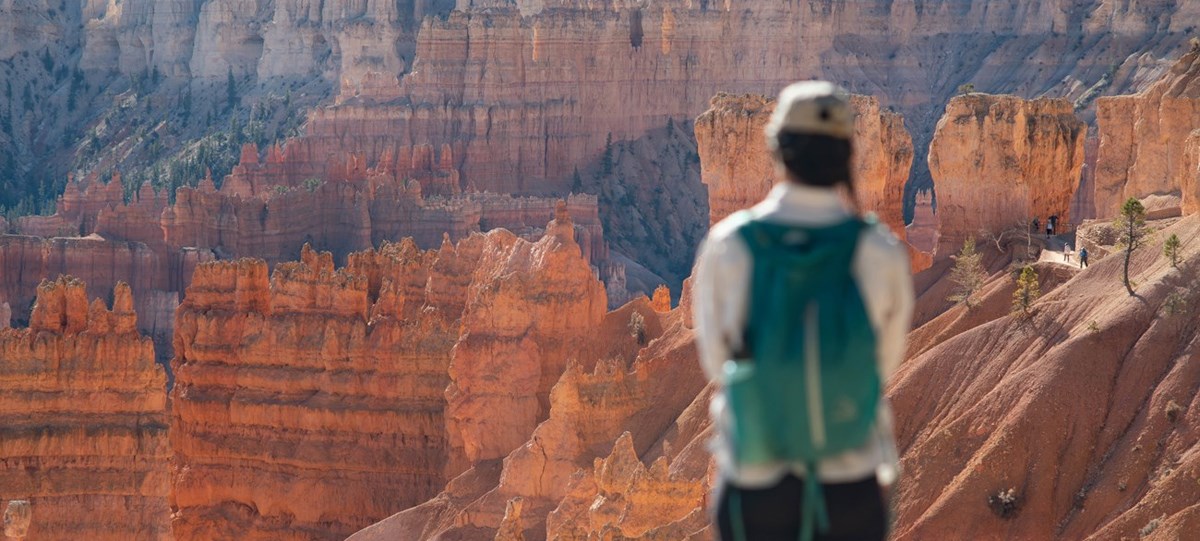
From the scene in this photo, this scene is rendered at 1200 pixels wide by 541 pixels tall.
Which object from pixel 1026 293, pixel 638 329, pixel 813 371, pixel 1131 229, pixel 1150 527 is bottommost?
pixel 638 329

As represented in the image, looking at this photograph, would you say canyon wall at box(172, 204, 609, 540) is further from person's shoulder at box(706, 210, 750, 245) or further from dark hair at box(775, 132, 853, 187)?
person's shoulder at box(706, 210, 750, 245)

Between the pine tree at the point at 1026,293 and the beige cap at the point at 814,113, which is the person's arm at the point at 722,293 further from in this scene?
the pine tree at the point at 1026,293

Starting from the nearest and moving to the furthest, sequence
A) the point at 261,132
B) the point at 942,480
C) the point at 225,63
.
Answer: the point at 942,480 → the point at 261,132 → the point at 225,63

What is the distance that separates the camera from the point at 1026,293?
36875 mm

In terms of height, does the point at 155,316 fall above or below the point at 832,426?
below

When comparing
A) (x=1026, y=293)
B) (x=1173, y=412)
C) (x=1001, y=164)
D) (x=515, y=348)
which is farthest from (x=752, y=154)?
(x=1173, y=412)

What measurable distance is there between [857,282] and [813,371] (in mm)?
440

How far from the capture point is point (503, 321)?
Result: 155 ft

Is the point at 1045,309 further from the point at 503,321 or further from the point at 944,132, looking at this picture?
the point at 503,321

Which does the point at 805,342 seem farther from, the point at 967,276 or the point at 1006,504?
the point at 967,276

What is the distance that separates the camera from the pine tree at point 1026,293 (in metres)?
36.6

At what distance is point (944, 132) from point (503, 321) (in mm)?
9202

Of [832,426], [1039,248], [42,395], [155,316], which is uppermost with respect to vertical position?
[832,426]

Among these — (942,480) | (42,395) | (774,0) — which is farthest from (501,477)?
(774,0)
